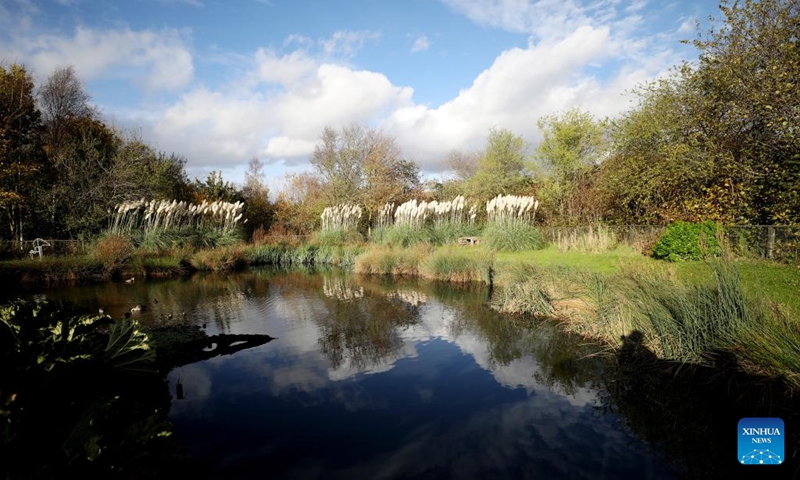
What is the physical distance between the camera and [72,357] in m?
3.27

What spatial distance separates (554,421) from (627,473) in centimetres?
105

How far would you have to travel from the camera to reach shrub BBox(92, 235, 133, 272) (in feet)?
53.2

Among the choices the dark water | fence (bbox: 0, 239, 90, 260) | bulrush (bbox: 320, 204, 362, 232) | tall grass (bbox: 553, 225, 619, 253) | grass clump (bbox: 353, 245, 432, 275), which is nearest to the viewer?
the dark water

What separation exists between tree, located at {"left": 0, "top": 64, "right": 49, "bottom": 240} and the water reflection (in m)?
15.4

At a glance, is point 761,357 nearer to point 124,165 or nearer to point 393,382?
point 393,382

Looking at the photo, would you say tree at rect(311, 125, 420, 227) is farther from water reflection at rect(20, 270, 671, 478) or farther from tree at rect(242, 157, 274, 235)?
water reflection at rect(20, 270, 671, 478)

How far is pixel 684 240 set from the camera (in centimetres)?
1262

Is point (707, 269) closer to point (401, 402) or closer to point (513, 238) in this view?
point (513, 238)

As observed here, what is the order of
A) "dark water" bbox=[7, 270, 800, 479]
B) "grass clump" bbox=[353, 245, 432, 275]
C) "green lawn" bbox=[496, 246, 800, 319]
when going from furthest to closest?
"grass clump" bbox=[353, 245, 432, 275] → "green lawn" bbox=[496, 246, 800, 319] → "dark water" bbox=[7, 270, 800, 479]

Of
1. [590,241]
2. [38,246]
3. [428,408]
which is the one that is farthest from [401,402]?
[38,246]

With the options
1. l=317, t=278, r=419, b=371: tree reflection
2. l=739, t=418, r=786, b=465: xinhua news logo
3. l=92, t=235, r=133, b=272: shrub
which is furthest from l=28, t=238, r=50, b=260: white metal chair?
l=739, t=418, r=786, b=465: xinhua news logo

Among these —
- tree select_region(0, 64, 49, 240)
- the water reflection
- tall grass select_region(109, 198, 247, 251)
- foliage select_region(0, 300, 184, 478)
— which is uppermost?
tree select_region(0, 64, 49, 240)

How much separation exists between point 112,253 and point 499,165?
2961cm

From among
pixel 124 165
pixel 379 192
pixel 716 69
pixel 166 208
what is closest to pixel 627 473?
pixel 716 69
